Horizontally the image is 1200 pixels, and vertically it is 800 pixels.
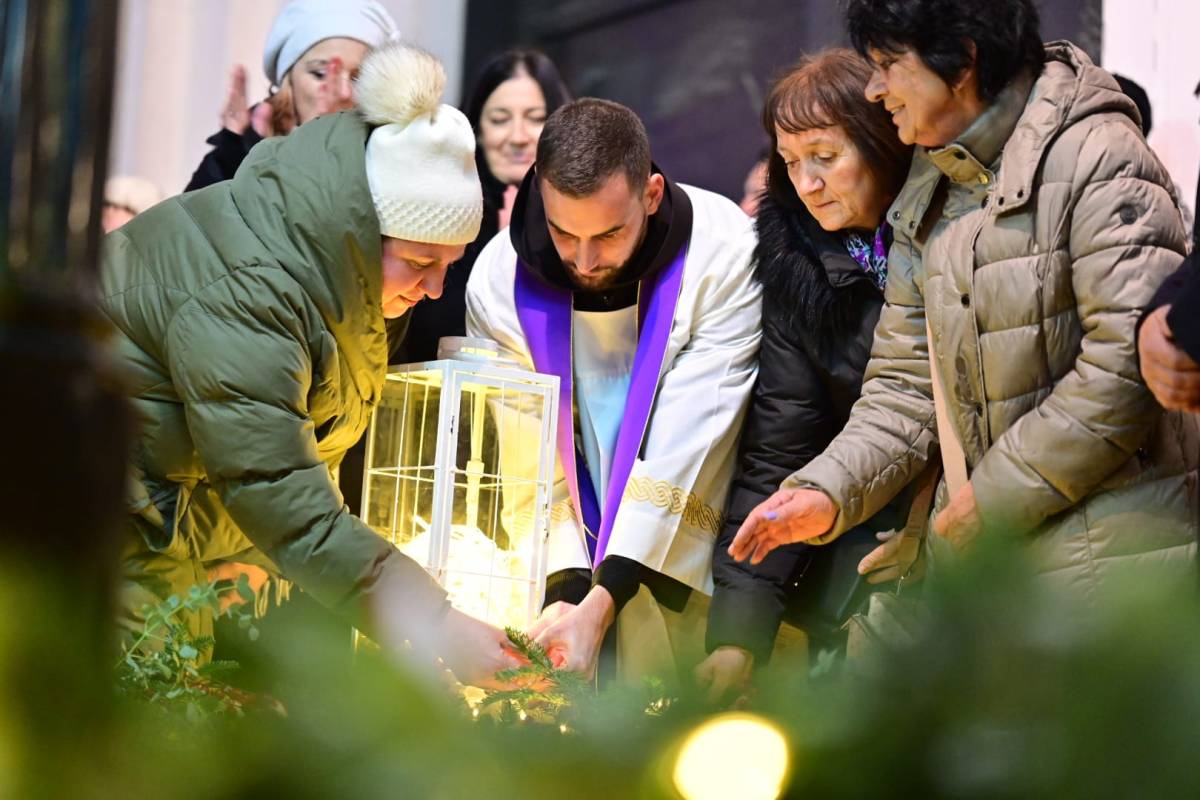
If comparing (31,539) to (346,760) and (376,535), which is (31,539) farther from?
(376,535)

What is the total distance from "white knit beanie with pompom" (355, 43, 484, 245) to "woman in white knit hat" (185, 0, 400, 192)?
768 mm

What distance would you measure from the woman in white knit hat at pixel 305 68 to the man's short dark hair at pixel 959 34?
1.53 metres

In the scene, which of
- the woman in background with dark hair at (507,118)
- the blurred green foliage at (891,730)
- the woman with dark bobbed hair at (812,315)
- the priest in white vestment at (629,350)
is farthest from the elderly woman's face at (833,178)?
the blurred green foliage at (891,730)

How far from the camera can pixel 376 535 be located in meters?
2.45

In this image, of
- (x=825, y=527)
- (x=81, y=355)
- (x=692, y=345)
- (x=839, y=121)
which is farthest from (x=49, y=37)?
(x=692, y=345)

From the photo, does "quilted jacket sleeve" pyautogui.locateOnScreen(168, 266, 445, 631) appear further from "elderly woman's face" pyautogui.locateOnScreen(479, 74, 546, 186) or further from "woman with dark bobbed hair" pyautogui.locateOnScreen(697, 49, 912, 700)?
"elderly woman's face" pyautogui.locateOnScreen(479, 74, 546, 186)

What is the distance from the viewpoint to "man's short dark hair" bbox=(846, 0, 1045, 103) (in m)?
2.33

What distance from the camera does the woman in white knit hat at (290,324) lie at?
95.0 inches

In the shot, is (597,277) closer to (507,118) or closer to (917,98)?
(917,98)

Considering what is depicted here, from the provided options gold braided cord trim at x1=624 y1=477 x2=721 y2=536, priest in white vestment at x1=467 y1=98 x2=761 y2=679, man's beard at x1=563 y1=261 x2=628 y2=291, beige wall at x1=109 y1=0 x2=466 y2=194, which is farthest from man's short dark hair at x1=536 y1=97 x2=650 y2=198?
beige wall at x1=109 y1=0 x2=466 y2=194

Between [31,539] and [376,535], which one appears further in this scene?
[376,535]

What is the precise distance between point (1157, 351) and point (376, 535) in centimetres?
131

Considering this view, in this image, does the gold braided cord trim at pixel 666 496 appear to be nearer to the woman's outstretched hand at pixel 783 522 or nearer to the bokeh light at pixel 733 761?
the woman's outstretched hand at pixel 783 522

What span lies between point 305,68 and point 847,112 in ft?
4.83
